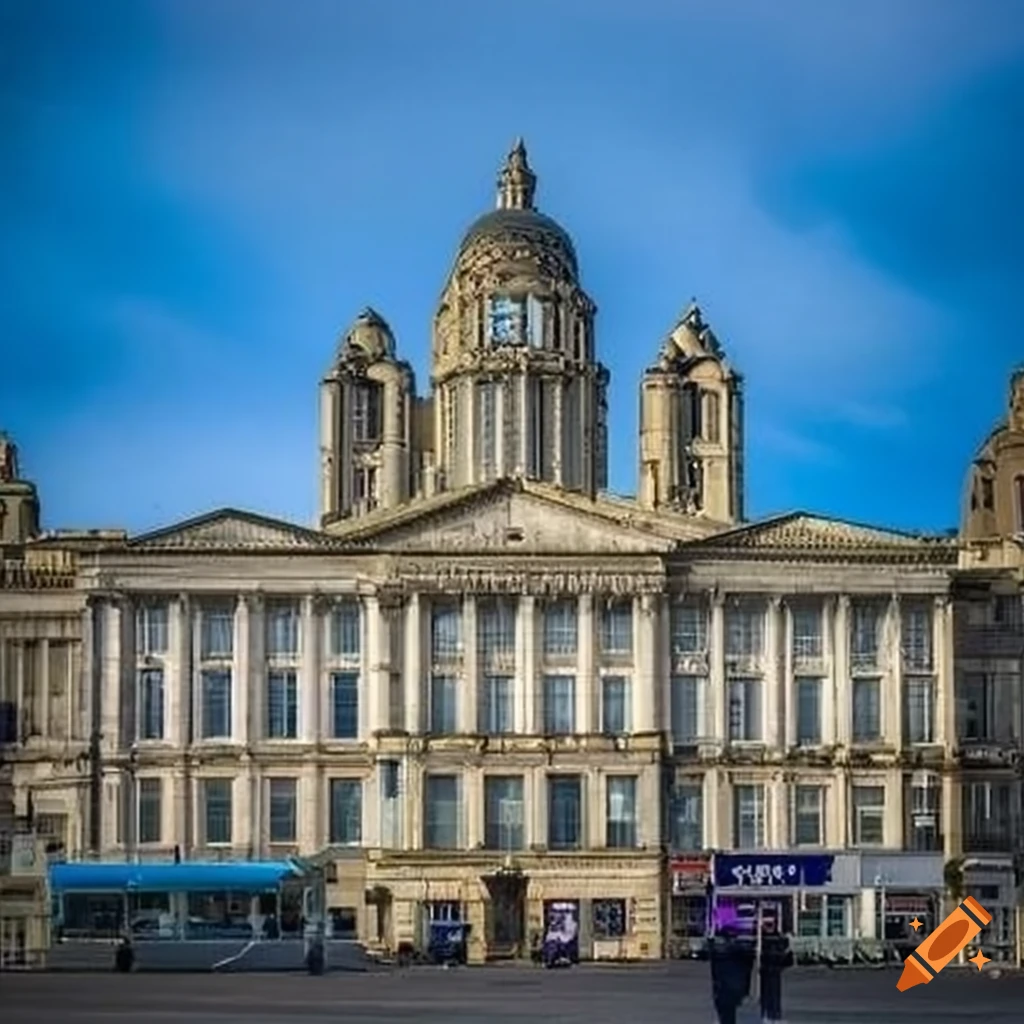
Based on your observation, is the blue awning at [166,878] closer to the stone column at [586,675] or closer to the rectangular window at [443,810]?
the rectangular window at [443,810]

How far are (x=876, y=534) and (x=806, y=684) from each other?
4488 millimetres

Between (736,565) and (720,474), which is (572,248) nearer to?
(720,474)

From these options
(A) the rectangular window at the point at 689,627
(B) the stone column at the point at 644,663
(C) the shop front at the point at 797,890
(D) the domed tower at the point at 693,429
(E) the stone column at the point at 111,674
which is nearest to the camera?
(C) the shop front at the point at 797,890

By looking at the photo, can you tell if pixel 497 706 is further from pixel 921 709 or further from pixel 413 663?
pixel 921 709

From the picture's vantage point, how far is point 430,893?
79.8 m

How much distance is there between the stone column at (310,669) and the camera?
81.0 meters

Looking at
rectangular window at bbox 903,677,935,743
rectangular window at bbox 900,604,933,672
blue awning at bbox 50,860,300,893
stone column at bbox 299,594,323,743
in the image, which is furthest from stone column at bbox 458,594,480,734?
blue awning at bbox 50,860,300,893

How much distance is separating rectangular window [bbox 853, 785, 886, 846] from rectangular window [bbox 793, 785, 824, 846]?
94 cm

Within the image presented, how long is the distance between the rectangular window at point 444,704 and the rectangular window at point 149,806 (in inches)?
292

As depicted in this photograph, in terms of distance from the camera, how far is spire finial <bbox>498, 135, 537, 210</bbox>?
10031 cm

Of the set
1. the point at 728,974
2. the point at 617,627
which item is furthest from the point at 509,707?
the point at 728,974

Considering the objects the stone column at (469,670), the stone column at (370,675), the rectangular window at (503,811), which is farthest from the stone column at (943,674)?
the stone column at (370,675)

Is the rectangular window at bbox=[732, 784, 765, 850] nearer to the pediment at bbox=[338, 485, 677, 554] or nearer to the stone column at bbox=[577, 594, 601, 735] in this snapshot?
the stone column at bbox=[577, 594, 601, 735]

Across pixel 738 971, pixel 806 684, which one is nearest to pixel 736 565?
pixel 806 684
